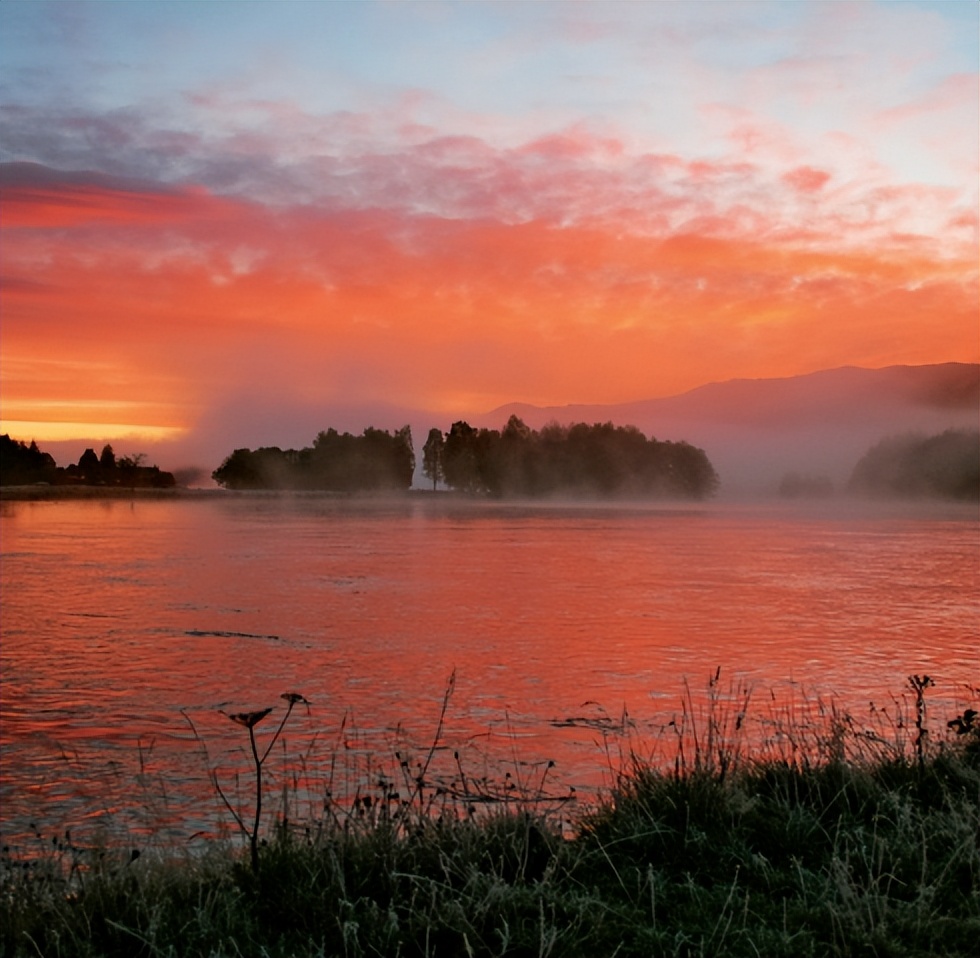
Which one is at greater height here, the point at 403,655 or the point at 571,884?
the point at 571,884

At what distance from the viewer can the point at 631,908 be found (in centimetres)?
578

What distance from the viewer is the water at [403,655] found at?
32.2 ft

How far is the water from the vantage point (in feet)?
32.2

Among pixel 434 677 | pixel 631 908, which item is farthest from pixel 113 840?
pixel 434 677

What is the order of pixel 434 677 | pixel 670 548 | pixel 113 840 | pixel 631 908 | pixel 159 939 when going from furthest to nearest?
pixel 670 548
pixel 434 677
pixel 113 840
pixel 631 908
pixel 159 939

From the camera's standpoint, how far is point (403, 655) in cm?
1619

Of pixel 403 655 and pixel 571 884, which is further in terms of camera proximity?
pixel 403 655

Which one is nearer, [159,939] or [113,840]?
[159,939]

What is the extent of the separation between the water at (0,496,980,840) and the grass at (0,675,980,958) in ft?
4.49

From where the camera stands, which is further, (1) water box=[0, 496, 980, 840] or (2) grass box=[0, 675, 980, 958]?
(1) water box=[0, 496, 980, 840]

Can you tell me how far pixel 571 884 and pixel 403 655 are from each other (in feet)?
33.4

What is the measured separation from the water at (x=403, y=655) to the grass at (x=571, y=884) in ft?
4.49

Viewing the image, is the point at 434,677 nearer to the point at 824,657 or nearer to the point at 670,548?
the point at 824,657

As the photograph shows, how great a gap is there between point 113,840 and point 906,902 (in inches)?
191
